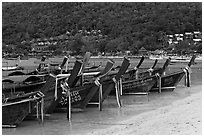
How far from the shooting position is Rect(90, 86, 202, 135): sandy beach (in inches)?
391

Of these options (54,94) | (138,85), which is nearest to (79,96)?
(54,94)

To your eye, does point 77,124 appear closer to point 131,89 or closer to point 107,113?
point 107,113

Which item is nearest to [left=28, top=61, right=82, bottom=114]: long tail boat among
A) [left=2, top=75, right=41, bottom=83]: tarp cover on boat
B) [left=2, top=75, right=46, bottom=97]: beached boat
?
[left=2, top=75, right=46, bottom=97]: beached boat

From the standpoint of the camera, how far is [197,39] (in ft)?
283

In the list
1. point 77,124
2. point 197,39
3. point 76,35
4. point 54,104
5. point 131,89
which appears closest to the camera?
point 77,124

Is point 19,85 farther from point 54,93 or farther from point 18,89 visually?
point 54,93

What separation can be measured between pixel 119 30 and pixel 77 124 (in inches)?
3582

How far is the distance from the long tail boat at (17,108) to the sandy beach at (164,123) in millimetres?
1857

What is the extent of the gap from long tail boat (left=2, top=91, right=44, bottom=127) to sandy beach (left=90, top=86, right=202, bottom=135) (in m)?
1.86

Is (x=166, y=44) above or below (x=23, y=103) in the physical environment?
below

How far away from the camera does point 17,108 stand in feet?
34.9

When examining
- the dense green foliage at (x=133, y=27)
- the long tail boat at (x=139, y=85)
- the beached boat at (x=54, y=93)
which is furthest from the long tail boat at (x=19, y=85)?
the dense green foliage at (x=133, y=27)

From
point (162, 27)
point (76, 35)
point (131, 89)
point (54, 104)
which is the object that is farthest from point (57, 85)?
point (76, 35)

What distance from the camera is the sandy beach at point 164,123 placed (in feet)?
32.6
